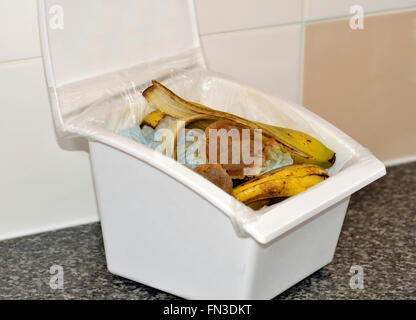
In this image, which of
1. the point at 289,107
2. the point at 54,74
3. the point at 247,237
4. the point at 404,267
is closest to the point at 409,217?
the point at 404,267

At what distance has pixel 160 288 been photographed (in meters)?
0.66

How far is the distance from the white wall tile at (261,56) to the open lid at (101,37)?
0.06 metres

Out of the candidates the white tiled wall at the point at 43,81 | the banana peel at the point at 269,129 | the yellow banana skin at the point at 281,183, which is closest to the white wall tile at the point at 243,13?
the white tiled wall at the point at 43,81

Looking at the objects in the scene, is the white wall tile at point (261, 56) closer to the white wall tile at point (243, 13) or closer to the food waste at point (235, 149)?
the white wall tile at point (243, 13)

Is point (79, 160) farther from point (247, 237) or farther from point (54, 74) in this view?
point (247, 237)

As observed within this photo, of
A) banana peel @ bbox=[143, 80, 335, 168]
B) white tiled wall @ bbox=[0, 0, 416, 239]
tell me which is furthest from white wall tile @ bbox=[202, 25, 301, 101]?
banana peel @ bbox=[143, 80, 335, 168]

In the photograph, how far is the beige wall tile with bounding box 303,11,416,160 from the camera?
0.86 metres

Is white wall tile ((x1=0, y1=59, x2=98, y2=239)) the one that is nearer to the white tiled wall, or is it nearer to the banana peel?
the white tiled wall

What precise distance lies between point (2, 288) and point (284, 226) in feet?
1.17

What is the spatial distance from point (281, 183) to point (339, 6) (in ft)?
1.13

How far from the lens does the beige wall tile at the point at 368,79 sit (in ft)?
2.81

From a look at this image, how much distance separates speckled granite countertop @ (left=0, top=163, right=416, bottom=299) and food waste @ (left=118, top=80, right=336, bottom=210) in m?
0.14

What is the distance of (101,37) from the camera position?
2.26 ft
